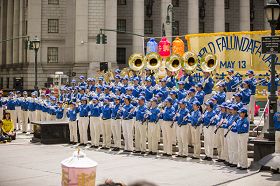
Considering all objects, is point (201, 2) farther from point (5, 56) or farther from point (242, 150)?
point (242, 150)

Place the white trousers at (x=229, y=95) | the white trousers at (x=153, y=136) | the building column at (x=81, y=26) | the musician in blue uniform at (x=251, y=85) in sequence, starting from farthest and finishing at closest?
1. the building column at (x=81, y=26)
2. the white trousers at (x=229, y=95)
3. the white trousers at (x=153, y=136)
4. the musician in blue uniform at (x=251, y=85)

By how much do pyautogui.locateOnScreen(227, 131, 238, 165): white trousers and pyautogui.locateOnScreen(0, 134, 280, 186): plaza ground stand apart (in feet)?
1.35

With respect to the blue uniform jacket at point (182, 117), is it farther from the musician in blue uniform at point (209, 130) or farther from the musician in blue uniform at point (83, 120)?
the musician in blue uniform at point (83, 120)

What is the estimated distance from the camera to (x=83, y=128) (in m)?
22.2

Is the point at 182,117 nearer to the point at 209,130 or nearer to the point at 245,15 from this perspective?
the point at 209,130

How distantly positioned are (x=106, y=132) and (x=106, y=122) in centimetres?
46

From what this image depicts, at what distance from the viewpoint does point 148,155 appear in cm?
1914

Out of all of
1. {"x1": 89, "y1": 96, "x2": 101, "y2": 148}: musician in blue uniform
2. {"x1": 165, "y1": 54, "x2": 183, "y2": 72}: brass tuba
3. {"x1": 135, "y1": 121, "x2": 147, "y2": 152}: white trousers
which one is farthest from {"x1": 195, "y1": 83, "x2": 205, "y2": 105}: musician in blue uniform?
{"x1": 89, "y1": 96, "x2": 101, "y2": 148}: musician in blue uniform

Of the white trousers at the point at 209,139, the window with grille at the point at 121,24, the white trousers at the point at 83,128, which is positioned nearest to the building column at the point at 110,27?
the window with grille at the point at 121,24

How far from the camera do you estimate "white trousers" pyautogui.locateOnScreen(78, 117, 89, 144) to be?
2214 centimetres

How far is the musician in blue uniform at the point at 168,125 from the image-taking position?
18.7 meters

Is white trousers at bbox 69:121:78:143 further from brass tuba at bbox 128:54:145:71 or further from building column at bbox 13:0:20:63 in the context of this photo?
building column at bbox 13:0:20:63

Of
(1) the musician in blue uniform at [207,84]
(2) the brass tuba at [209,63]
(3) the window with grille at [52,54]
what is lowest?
(1) the musician in blue uniform at [207,84]

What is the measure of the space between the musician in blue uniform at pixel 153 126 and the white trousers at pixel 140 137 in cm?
28
